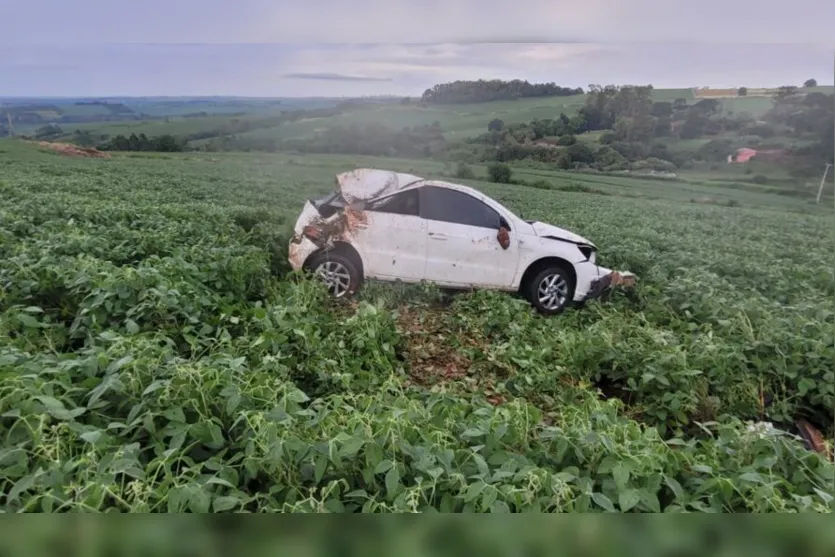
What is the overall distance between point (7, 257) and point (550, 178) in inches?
122

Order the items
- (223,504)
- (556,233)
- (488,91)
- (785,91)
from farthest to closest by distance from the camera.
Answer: (556,233) < (488,91) < (785,91) < (223,504)

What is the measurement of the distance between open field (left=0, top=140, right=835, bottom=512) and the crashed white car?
3.4 inches

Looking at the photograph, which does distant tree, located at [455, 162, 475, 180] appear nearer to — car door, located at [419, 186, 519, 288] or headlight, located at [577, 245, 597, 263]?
car door, located at [419, 186, 519, 288]

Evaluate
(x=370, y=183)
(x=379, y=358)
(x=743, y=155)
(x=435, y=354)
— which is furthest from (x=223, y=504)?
(x=743, y=155)

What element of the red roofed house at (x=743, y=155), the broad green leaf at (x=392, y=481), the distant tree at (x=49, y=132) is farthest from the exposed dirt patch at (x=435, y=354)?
the distant tree at (x=49, y=132)

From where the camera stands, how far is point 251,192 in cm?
316

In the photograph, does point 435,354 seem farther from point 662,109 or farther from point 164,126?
point 164,126

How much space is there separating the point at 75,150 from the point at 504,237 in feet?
8.11

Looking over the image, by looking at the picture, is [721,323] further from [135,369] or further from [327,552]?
[135,369]

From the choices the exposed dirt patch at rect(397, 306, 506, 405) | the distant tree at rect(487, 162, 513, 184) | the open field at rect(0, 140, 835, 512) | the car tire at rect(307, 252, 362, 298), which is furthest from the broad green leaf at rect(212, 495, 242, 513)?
the distant tree at rect(487, 162, 513, 184)

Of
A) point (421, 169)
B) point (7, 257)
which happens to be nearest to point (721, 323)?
point (421, 169)

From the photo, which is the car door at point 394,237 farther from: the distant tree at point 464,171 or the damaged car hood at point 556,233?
the damaged car hood at point 556,233

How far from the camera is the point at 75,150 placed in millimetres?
3207

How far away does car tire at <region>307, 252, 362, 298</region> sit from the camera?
9.63 feet
